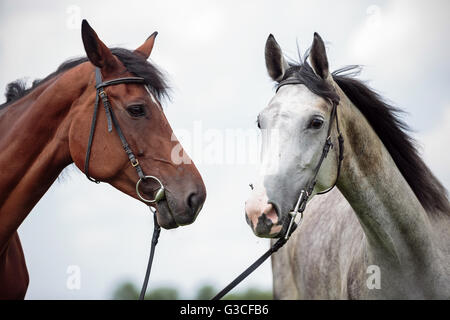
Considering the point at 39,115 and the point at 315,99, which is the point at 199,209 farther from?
the point at 39,115

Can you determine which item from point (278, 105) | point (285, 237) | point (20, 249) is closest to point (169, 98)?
point (278, 105)

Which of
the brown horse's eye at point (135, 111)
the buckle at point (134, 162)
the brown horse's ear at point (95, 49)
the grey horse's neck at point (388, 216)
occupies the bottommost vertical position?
the grey horse's neck at point (388, 216)

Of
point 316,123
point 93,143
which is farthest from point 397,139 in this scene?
point 93,143

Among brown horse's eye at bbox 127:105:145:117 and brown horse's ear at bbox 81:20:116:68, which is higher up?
brown horse's ear at bbox 81:20:116:68

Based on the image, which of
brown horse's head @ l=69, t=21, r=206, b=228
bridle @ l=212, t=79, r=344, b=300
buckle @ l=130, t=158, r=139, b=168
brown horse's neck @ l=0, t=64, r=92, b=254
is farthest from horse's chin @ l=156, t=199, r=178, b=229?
brown horse's neck @ l=0, t=64, r=92, b=254

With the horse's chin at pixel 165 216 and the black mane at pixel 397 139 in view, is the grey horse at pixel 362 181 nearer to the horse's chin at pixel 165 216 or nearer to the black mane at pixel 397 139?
the black mane at pixel 397 139

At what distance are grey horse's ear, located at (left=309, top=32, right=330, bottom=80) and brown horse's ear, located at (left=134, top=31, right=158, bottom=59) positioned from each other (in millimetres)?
1520

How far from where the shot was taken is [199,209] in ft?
14.4

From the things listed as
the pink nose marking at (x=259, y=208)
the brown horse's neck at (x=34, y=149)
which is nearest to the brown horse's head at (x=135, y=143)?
the brown horse's neck at (x=34, y=149)

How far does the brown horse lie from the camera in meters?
4.43

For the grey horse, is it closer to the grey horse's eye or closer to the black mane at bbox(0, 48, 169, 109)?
the grey horse's eye

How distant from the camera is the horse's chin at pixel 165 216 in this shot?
4.38 metres

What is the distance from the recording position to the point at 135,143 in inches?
177
